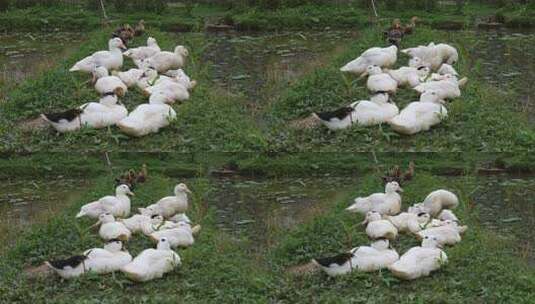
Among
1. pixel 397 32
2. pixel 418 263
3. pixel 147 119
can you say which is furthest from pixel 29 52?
pixel 418 263

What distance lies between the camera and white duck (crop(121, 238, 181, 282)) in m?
13.0

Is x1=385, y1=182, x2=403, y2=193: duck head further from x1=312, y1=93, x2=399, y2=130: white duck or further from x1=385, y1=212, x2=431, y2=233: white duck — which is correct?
x1=312, y1=93, x2=399, y2=130: white duck

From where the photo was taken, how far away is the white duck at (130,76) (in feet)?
55.9

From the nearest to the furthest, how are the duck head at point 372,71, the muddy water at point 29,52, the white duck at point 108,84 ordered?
the white duck at point 108,84 → the duck head at point 372,71 → the muddy water at point 29,52

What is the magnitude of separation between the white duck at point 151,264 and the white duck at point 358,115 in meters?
3.04

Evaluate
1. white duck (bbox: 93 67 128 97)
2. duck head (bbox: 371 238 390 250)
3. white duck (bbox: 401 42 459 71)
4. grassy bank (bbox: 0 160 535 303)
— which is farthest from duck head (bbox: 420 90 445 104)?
duck head (bbox: 371 238 390 250)

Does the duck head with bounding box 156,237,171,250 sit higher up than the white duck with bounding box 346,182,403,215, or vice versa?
the duck head with bounding box 156,237,171,250

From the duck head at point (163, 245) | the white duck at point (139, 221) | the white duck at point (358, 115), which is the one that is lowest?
the white duck at point (139, 221)

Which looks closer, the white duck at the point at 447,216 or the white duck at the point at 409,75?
the white duck at the point at 447,216

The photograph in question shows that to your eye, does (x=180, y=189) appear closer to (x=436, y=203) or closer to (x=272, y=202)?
(x=272, y=202)

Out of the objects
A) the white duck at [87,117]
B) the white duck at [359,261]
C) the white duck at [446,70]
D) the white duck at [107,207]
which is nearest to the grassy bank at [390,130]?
the white duck at [446,70]

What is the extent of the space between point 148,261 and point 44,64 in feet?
19.3

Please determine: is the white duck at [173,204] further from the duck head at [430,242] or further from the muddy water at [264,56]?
the muddy water at [264,56]

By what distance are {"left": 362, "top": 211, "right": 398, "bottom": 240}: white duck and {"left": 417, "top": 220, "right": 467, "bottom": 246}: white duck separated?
0.65 ft
